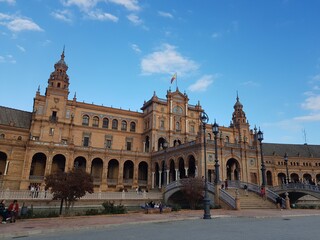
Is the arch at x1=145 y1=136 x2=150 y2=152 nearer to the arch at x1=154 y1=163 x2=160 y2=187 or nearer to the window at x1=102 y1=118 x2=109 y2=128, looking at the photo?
the arch at x1=154 y1=163 x2=160 y2=187

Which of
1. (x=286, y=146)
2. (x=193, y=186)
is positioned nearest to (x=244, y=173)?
(x=193, y=186)

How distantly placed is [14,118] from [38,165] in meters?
11.7

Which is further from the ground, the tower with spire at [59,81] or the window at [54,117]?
the tower with spire at [59,81]

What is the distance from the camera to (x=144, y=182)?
50.5 metres

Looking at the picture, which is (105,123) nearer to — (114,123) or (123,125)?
(114,123)

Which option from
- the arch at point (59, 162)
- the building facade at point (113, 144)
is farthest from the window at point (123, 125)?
the arch at point (59, 162)

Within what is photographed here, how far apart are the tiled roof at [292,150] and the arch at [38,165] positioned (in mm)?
54850

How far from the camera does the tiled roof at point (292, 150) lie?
72312 mm

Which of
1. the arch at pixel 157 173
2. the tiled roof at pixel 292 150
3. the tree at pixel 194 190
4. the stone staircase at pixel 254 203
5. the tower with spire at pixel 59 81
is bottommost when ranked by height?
the stone staircase at pixel 254 203

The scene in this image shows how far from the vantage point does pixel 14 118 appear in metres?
49.6

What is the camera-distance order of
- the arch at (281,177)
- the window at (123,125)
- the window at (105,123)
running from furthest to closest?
the arch at (281,177) → the window at (123,125) → the window at (105,123)

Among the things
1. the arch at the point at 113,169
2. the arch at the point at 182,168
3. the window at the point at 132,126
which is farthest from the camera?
the window at the point at 132,126

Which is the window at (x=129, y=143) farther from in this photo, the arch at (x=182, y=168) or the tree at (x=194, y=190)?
the tree at (x=194, y=190)

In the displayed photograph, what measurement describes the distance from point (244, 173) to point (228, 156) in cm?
359
